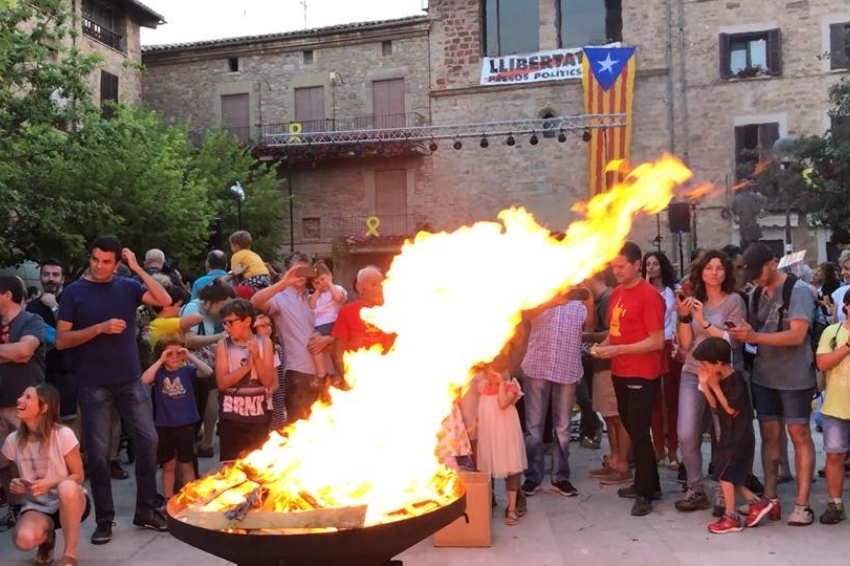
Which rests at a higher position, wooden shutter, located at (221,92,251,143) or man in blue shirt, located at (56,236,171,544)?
wooden shutter, located at (221,92,251,143)

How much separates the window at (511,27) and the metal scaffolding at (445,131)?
2412 mm

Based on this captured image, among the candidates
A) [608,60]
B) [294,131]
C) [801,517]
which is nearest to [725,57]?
[608,60]

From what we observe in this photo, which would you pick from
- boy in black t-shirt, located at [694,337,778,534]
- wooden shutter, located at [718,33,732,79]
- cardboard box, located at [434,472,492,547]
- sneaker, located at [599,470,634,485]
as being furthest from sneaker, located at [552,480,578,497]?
wooden shutter, located at [718,33,732,79]

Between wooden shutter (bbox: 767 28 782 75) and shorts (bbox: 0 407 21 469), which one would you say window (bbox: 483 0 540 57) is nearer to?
wooden shutter (bbox: 767 28 782 75)

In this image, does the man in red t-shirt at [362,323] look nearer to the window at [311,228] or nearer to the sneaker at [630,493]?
the sneaker at [630,493]

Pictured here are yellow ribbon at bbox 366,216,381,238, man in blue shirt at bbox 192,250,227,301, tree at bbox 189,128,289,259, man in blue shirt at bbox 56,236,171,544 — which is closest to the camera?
man in blue shirt at bbox 56,236,171,544

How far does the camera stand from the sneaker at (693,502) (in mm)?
5594

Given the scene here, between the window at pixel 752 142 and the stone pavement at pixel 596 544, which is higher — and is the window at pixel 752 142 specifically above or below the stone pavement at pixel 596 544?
above

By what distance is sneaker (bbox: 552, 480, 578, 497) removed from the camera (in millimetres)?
6102

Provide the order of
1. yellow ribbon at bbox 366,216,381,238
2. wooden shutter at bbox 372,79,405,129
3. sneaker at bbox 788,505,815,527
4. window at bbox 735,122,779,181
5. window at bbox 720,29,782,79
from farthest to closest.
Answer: yellow ribbon at bbox 366,216,381,238
wooden shutter at bbox 372,79,405,129
window at bbox 720,29,782,79
window at bbox 735,122,779,181
sneaker at bbox 788,505,815,527

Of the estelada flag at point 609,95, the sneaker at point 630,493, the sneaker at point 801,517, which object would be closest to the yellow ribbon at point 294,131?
the estelada flag at point 609,95

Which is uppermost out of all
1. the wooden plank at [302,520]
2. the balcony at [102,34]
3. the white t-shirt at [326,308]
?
the balcony at [102,34]

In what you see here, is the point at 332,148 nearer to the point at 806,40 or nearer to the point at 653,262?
the point at 806,40

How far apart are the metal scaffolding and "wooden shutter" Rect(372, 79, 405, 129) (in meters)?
0.61
